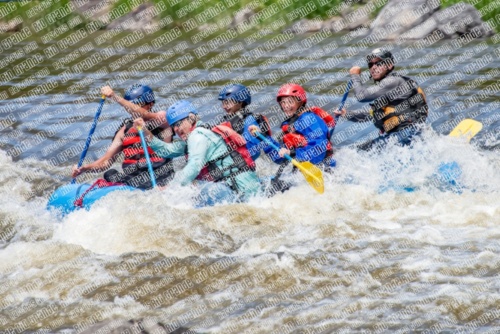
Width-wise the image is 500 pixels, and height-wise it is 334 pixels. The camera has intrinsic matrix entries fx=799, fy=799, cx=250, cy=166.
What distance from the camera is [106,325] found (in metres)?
5.57

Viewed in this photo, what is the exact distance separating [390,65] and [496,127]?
351cm

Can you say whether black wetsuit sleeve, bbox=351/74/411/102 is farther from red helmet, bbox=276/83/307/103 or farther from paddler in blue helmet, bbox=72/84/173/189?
paddler in blue helmet, bbox=72/84/173/189

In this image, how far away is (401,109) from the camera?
30.1ft

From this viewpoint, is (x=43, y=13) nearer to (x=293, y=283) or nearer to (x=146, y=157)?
(x=146, y=157)

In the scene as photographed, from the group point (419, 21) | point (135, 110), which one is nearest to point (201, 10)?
point (419, 21)

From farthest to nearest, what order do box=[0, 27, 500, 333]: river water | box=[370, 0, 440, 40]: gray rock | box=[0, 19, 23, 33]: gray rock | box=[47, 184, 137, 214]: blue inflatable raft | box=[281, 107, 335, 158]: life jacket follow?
box=[0, 19, 23, 33]: gray rock < box=[370, 0, 440, 40]: gray rock < box=[281, 107, 335, 158]: life jacket < box=[47, 184, 137, 214]: blue inflatable raft < box=[0, 27, 500, 333]: river water

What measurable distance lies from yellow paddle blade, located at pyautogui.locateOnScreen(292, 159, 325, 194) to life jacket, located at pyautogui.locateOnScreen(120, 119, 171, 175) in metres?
1.48

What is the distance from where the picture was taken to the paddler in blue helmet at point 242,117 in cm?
850

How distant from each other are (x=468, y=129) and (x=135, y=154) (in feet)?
13.2

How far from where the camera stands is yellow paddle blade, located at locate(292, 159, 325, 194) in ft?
28.1

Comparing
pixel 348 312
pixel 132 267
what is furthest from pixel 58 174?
pixel 348 312

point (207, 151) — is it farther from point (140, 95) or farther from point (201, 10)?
point (201, 10)

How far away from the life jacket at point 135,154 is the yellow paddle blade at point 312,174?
148 cm

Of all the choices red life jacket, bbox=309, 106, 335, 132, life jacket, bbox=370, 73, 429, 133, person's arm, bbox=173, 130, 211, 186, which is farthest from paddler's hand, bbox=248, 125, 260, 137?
life jacket, bbox=370, 73, 429, 133
